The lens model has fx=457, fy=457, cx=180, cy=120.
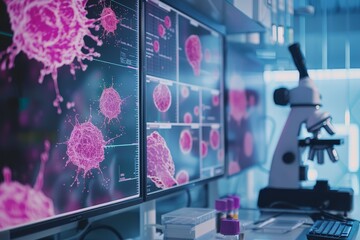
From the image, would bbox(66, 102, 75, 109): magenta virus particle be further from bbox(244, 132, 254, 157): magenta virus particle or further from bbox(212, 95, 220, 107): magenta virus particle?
bbox(244, 132, 254, 157): magenta virus particle

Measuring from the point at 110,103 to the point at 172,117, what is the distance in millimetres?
428

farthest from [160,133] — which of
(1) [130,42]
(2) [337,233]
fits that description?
(2) [337,233]

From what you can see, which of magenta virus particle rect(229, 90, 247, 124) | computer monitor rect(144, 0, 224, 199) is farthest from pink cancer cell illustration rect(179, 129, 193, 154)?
magenta virus particle rect(229, 90, 247, 124)

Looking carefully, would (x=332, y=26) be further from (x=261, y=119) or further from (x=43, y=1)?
(x=43, y=1)

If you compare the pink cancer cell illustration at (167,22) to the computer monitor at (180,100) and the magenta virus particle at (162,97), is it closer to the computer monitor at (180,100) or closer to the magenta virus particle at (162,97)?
the computer monitor at (180,100)

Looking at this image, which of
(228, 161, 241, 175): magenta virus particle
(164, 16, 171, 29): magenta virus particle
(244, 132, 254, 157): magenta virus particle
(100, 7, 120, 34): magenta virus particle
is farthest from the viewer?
(244, 132, 254, 157): magenta virus particle

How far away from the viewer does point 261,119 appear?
9.10 feet

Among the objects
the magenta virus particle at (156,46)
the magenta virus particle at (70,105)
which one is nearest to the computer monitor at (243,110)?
the magenta virus particle at (156,46)

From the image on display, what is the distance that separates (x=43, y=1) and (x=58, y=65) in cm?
15

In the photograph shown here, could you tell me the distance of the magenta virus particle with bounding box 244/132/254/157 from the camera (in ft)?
8.43

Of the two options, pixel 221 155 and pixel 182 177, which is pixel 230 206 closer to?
pixel 182 177

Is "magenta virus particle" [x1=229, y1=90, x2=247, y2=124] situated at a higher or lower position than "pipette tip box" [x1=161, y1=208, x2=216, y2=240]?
higher

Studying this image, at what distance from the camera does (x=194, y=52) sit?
75.4 inches

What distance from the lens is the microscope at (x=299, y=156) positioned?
1.99 meters
